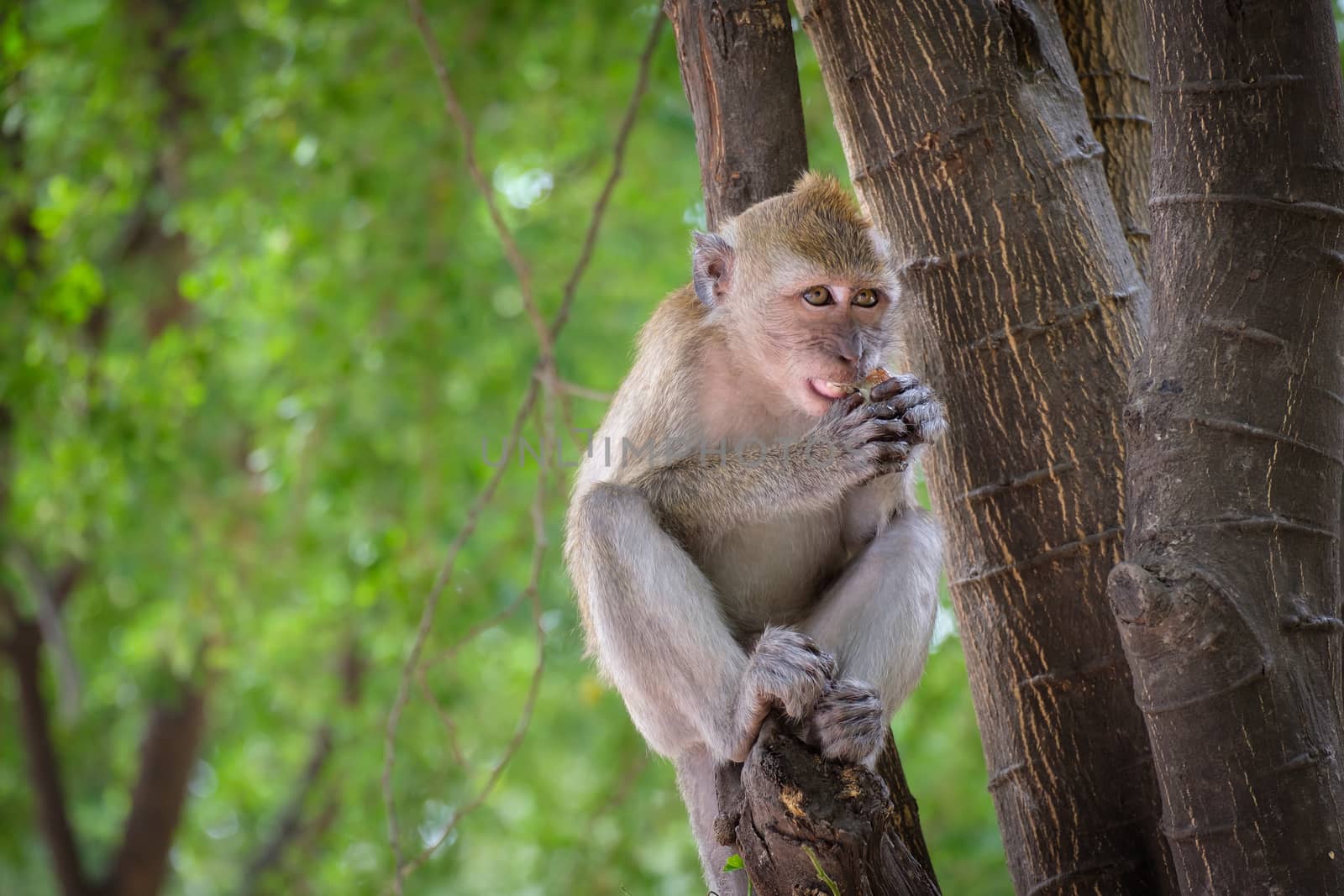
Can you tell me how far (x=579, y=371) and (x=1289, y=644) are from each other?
6048 mm

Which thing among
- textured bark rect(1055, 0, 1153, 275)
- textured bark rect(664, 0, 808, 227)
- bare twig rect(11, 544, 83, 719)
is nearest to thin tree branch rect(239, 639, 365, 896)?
bare twig rect(11, 544, 83, 719)

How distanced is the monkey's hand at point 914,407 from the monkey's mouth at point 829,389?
29 cm

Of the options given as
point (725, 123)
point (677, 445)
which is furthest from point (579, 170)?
point (677, 445)

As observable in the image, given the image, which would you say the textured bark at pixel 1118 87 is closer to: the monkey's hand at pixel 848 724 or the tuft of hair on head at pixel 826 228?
the tuft of hair on head at pixel 826 228

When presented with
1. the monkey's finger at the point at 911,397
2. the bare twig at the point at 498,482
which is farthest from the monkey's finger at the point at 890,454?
the bare twig at the point at 498,482

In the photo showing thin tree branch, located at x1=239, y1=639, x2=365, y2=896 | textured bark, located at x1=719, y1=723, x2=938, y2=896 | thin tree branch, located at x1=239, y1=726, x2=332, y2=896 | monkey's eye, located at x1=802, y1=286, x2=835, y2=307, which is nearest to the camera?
textured bark, located at x1=719, y1=723, x2=938, y2=896

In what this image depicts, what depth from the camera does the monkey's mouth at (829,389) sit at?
4.02 m

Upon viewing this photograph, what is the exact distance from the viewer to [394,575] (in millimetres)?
7977

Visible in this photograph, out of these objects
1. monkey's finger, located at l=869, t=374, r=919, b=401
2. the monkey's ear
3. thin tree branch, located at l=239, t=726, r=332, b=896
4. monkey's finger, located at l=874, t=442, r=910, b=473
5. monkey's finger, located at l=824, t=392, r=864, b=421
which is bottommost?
thin tree branch, located at l=239, t=726, r=332, b=896

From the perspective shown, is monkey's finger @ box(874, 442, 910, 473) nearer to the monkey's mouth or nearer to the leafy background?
the monkey's mouth

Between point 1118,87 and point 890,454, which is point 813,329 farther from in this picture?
point 1118,87

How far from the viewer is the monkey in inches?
142

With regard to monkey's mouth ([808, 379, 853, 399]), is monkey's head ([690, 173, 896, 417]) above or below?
above

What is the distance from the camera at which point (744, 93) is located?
4.42 m
